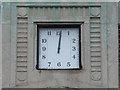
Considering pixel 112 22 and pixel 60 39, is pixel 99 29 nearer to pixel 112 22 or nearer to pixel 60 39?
pixel 112 22

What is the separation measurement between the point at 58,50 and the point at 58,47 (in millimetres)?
76

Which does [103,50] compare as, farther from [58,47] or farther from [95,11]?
[58,47]

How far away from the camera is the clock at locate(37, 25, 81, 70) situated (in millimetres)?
7801

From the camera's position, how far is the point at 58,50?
782 centimetres

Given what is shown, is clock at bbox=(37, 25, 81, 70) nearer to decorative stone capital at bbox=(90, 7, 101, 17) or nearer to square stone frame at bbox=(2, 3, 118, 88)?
square stone frame at bbox=(2, 3, 118, 88)

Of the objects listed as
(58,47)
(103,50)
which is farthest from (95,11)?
(58,47)

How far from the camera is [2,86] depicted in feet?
25.2

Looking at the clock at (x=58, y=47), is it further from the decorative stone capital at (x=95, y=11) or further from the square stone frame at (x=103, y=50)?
the decorative stone capital at (x=95, y=11)

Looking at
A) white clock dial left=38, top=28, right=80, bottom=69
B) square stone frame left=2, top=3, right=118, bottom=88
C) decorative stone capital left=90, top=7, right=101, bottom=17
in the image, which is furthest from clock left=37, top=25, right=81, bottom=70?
decorative stone capital left=90, top=7, right=101, bottom=17

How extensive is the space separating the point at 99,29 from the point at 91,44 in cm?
43

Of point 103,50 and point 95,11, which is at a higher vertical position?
point 95,11

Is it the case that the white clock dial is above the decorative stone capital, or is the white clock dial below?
below

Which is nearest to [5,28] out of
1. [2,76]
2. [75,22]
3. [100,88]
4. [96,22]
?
[2,76]

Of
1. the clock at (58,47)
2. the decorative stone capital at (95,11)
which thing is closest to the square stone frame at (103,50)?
the decorative stone capital at (95,11)
